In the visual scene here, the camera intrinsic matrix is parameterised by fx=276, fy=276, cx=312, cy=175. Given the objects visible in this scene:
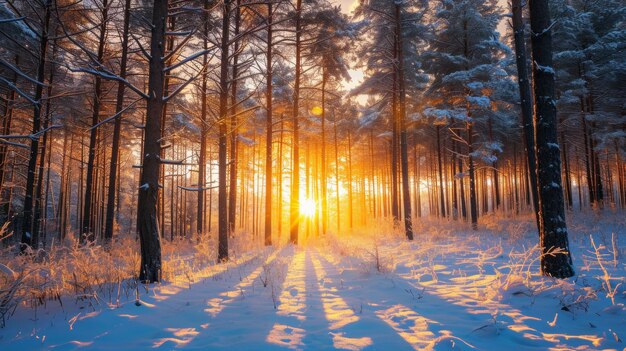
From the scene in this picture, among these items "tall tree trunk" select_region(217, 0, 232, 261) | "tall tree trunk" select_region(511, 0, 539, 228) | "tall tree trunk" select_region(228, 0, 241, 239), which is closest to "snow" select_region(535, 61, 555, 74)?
"tall tree trunk" select_region(511, 0, 539, 228)

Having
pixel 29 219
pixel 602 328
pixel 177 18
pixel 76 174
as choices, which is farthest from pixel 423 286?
pixel 76 174

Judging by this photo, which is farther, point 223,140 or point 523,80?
point 523,80

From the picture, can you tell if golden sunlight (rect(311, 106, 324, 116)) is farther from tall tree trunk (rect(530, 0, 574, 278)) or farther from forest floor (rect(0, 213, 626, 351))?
forest floor (rect(0, 213, 626, 351))

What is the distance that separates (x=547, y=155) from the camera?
176 inches

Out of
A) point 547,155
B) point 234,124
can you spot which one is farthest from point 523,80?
point 234,124

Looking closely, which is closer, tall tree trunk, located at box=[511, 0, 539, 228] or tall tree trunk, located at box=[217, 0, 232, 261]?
tall tree trunk, located at box=[217, 0, 232, 261]

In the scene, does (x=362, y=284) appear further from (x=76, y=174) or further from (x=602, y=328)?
(x=76, y=174)

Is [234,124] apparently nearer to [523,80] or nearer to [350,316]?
[350,316]

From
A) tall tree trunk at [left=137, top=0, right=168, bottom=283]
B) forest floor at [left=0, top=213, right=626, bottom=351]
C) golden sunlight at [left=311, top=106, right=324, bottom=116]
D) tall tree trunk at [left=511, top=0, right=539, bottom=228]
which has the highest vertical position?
golden sunlight at [left=311, top=106, right=324, bottom=116]

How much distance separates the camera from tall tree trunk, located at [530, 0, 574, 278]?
435 cm

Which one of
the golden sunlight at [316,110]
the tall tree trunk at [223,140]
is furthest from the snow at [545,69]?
the golden sunlight at [316,110]

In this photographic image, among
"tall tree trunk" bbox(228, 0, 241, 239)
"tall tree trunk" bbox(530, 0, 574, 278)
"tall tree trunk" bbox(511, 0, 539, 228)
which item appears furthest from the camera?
"tall tree trunk" bbox(228, 0, 241, 239)

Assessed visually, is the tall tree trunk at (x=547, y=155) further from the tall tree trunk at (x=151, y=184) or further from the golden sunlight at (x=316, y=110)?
the golden sunlight at (x=316, y=110)

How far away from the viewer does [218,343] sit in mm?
2453
